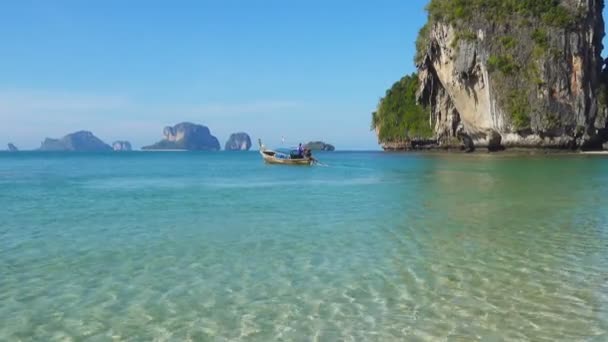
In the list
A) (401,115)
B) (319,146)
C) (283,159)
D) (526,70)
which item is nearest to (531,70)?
(526,70)

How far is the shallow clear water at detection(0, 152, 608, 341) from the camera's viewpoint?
17.2 ft

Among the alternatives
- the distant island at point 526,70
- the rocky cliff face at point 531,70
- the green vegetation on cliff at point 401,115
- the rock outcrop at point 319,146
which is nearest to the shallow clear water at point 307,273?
the rocky cliff face at point 531,70

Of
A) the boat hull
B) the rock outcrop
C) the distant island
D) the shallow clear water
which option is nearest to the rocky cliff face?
the distant island

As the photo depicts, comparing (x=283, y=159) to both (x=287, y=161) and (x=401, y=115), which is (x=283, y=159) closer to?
(x=287, y=161)

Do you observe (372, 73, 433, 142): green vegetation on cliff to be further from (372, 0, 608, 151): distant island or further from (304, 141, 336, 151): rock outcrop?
(304, 141, 336, 151): rock outcrop

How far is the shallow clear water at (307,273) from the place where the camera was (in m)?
5.25

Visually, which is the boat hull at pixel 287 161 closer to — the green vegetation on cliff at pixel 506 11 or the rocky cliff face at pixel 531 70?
the rocky cliff face at pixel 531 70

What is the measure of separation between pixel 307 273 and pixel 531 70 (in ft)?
183

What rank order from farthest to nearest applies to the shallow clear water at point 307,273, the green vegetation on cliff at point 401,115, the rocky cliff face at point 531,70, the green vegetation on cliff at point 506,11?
1. the green vegetation on cliff at point 401,115
2. the green vegetation on cliff at point 506,11
3. the rocky cliff face at point 531,70
4. the shallow clear water at point 307,273

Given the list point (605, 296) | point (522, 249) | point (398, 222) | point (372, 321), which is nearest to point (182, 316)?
point (372, 321)

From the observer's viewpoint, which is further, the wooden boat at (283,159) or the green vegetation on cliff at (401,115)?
the green vegetation on cliff at (401,115)

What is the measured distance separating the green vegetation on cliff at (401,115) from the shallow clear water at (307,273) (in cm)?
7500

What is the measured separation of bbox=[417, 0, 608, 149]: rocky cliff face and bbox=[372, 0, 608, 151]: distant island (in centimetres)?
10

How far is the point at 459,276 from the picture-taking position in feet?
23.3
